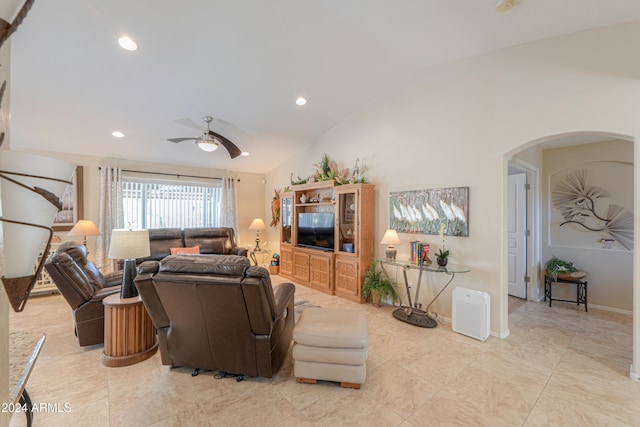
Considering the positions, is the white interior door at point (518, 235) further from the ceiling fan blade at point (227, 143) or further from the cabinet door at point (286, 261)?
the ceiling fan blade at point (227, 143)

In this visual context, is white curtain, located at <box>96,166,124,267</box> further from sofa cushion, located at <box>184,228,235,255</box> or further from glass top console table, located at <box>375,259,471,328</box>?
glass top console table, located at <box>375,259,471,328</box>

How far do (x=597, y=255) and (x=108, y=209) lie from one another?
28.0 feet

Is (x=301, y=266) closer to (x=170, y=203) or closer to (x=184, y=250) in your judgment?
(x=184, y=250)

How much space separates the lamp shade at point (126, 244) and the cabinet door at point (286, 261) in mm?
3420

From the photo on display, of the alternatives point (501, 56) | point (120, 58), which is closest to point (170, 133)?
point (120, 58)

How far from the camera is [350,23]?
9.38 feet

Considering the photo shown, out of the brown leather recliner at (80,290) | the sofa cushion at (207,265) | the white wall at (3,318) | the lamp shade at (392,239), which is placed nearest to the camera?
the white wall at (3,318)

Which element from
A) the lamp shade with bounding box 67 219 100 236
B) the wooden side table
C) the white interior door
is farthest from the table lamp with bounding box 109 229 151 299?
the white interior door

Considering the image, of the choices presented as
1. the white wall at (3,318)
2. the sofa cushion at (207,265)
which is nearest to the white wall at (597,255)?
the sofa cushion at (207,265)

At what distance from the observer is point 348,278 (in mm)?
4555

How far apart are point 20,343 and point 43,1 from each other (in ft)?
9.07

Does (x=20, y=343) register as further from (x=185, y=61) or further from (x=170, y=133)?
(x=170, y=133)

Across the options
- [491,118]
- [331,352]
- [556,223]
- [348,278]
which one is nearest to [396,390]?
[331,352]

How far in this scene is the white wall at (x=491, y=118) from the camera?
251 centimetres
